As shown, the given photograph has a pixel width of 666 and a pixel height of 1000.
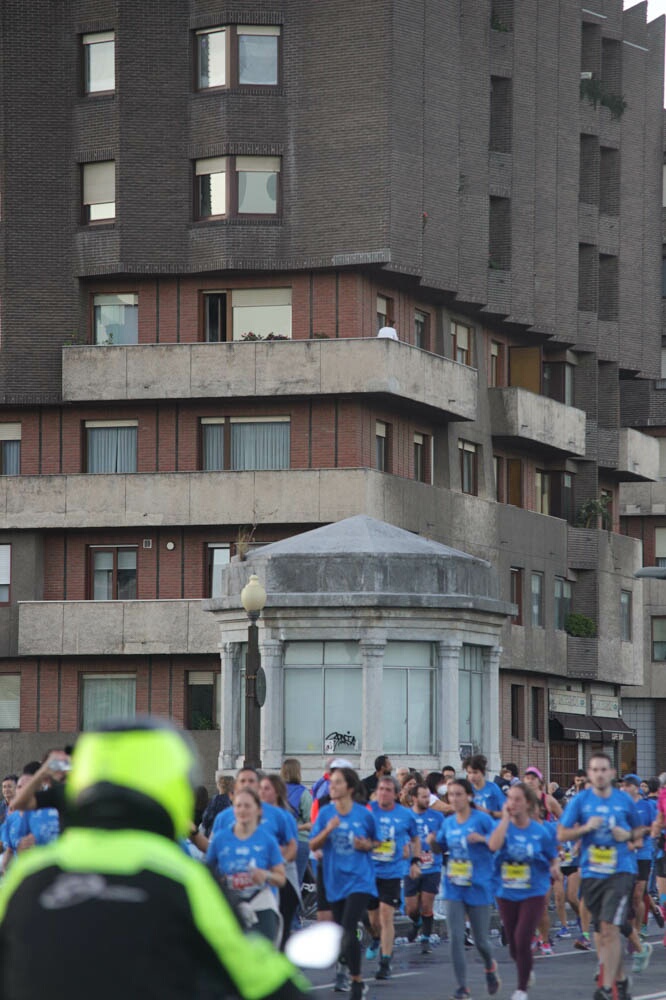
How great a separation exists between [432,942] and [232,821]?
9.84 metres

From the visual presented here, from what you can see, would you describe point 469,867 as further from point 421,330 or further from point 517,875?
point 421,330

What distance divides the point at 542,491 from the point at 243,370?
13267mm

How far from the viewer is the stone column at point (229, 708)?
118 feet

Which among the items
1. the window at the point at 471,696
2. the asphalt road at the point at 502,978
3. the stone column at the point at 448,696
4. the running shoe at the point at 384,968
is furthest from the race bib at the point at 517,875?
the window at the point at 471,696

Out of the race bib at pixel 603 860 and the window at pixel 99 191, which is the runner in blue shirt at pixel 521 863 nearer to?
the race bib at pixel 603 860

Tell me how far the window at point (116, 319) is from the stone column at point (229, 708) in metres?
19.0

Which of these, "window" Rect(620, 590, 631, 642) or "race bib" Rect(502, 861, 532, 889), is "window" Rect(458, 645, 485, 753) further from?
"window" Rect(620, 590, 631, 642)

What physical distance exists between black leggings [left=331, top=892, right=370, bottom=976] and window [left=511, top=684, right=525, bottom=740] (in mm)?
41238

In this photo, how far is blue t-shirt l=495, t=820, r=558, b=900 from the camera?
1703 cm

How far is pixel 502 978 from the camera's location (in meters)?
19.8

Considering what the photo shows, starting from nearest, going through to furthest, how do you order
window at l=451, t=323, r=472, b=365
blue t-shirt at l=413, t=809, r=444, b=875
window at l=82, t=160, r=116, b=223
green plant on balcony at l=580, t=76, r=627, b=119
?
blue t-shirt at l=413, t=809, r=444, b=875 → window at l=82, t=160, r=116, b=223 → window at l=451, t=323, r=472, b=365 → green plant on balcony at l=580, t=76, r=627, b=119

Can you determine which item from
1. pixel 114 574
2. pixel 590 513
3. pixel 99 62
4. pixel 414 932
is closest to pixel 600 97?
pixel 590 513

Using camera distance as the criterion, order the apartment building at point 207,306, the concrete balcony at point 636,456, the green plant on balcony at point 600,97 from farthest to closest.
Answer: the concrete balcony at point 636,456, the green plant on balcony at point 600,97, the apartment building at point 207,306

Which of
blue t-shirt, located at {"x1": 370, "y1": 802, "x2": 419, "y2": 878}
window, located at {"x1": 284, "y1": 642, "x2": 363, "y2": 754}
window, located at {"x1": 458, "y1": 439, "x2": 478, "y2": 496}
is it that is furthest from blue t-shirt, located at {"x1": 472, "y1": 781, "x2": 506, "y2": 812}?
window, located at {"x1": 458, "y1": 439, "x2": 478, "y2": 496}
